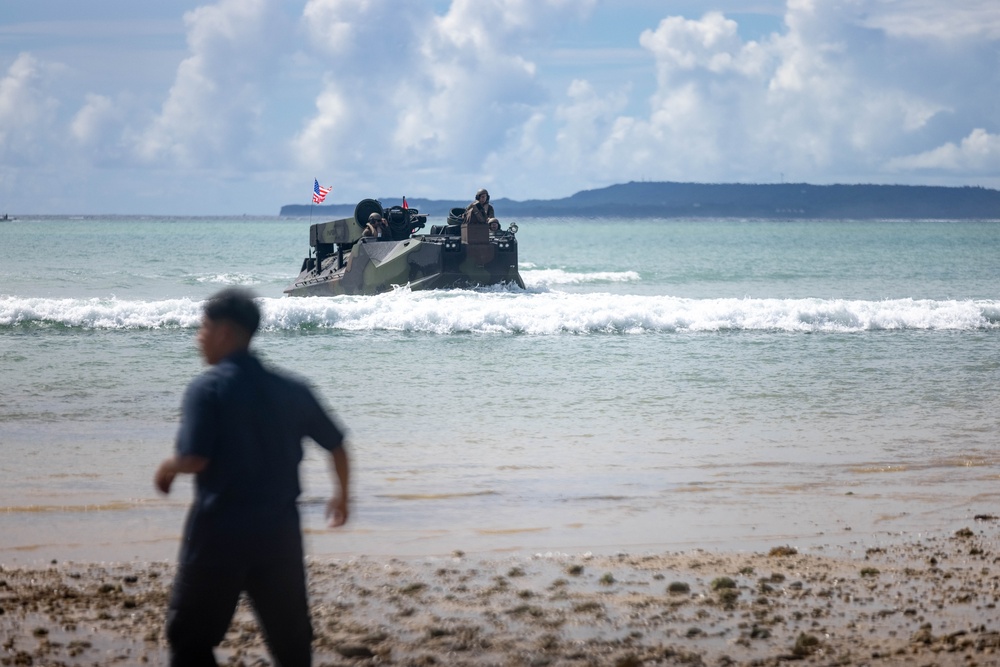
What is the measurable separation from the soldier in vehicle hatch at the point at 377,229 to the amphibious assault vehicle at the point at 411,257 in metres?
0.15

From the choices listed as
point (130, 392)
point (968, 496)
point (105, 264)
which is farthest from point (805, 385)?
point (105, 264)

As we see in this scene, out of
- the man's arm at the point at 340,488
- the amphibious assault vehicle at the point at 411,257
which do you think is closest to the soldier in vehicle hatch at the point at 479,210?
the amphibious assault vehicle at the point at 411,257

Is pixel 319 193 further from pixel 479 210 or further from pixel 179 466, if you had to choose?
pixel 179 466

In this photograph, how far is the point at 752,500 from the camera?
789cm

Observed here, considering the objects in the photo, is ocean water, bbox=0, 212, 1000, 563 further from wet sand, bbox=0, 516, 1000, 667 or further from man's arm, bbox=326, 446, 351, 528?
man's arm, bbox=326, 446, 351, 528

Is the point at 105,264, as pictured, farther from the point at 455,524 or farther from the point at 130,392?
the point at 455,524

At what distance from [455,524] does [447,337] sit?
12.9 m

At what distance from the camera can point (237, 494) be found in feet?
12.5

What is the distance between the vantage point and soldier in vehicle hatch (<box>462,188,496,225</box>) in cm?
2375

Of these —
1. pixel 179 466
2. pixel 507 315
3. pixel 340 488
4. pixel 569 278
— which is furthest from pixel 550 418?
pixel 569 278

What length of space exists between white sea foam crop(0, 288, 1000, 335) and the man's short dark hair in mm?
16711

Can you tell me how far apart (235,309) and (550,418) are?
24.3ft

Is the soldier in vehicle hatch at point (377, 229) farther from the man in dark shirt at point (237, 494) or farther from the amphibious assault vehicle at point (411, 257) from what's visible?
the man in dark shirt at point (237, 494)

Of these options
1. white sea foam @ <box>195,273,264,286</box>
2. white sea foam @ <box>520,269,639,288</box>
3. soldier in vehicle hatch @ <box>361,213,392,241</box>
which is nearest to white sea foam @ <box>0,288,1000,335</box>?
soldier in vehicle hatch @ <box>361,213,392,241</box>
